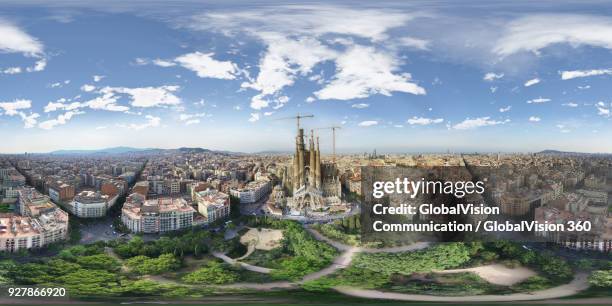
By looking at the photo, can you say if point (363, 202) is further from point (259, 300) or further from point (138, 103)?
point (138, 103)

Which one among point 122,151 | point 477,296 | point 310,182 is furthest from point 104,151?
point 477,296

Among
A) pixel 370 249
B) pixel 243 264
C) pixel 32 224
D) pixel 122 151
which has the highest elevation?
pixel 122 151

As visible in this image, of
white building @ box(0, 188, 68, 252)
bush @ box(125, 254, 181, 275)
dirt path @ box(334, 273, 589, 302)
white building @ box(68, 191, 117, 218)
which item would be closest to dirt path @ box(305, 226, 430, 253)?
dirt path @ box(334, 273, 589, 302)

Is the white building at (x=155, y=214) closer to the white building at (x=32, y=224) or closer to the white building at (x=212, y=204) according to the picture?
the white building at (x=212, y=204)

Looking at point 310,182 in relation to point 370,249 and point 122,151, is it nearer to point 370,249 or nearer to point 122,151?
point 370,249

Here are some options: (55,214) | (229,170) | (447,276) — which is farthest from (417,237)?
(55,214)

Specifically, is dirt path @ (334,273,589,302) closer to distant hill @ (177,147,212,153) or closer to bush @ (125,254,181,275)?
bush @ (125,254,181,275)

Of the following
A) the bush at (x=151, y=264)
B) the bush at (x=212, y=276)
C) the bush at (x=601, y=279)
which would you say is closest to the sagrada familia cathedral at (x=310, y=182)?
the bush at (x=212, y=276)

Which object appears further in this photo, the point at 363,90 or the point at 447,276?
the point at 363,90
